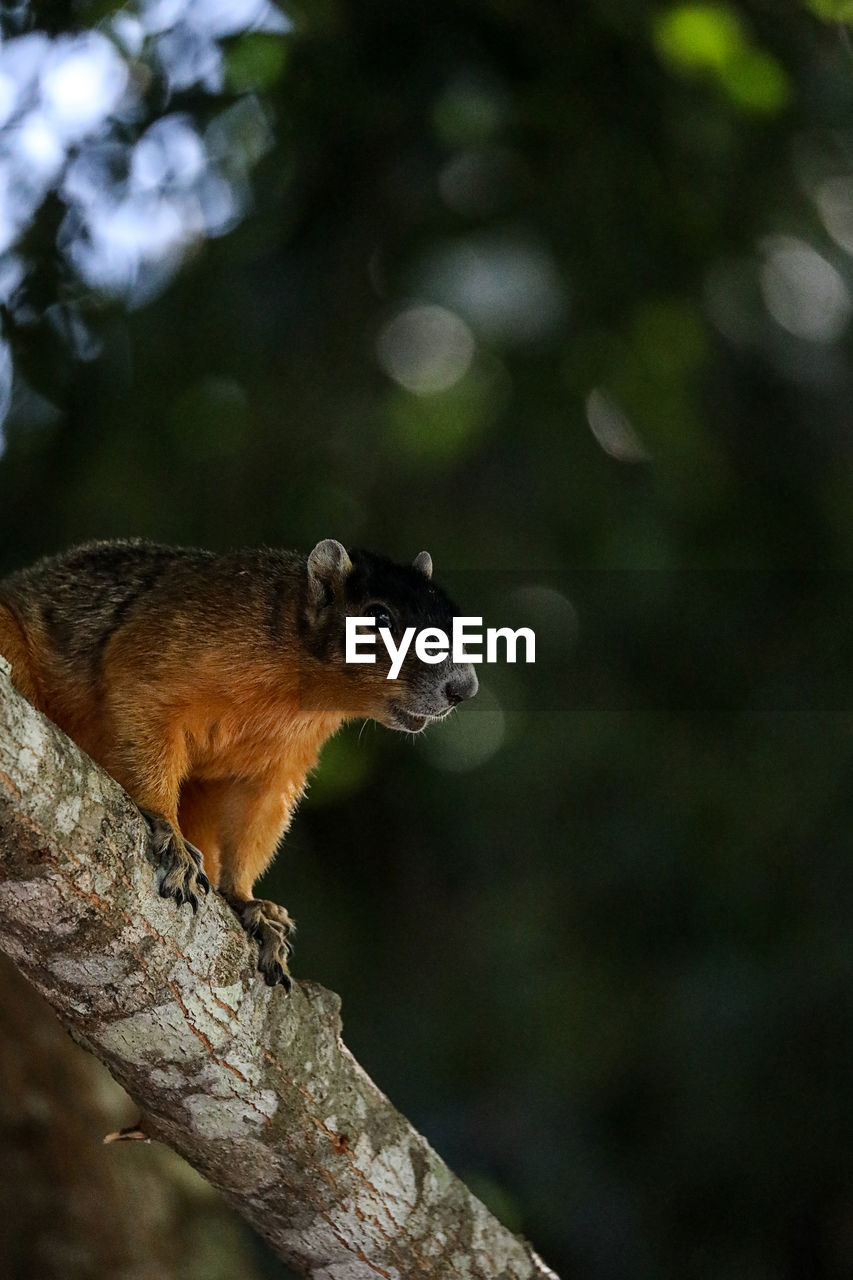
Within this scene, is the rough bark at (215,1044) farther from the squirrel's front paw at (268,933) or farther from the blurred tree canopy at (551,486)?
the blurred tree canopy at (551,486)

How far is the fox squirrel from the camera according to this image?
9.68 ft

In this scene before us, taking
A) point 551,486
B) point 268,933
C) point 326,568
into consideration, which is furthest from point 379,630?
point 551,486

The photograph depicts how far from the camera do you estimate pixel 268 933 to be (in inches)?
118

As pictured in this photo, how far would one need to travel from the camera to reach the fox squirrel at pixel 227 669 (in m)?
2.95

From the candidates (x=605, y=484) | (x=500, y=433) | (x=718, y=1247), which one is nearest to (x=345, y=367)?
(x=500, y=433)

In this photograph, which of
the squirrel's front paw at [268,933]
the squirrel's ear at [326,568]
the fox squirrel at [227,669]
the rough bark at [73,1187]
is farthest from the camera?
the rough bark at [73,1187]

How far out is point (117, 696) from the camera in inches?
115

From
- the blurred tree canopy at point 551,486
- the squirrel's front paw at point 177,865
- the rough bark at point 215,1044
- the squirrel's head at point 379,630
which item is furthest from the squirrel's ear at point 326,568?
the blurred tree canopy at point 551,486

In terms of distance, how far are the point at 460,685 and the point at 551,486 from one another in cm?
217

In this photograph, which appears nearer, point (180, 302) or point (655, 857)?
point (180, 302)

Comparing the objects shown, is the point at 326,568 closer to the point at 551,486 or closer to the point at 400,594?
the point at 400,594

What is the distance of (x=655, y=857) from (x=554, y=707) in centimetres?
65

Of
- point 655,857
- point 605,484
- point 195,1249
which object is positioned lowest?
point 195,1249

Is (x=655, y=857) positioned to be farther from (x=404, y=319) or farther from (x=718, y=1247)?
(x=404, y=319)
